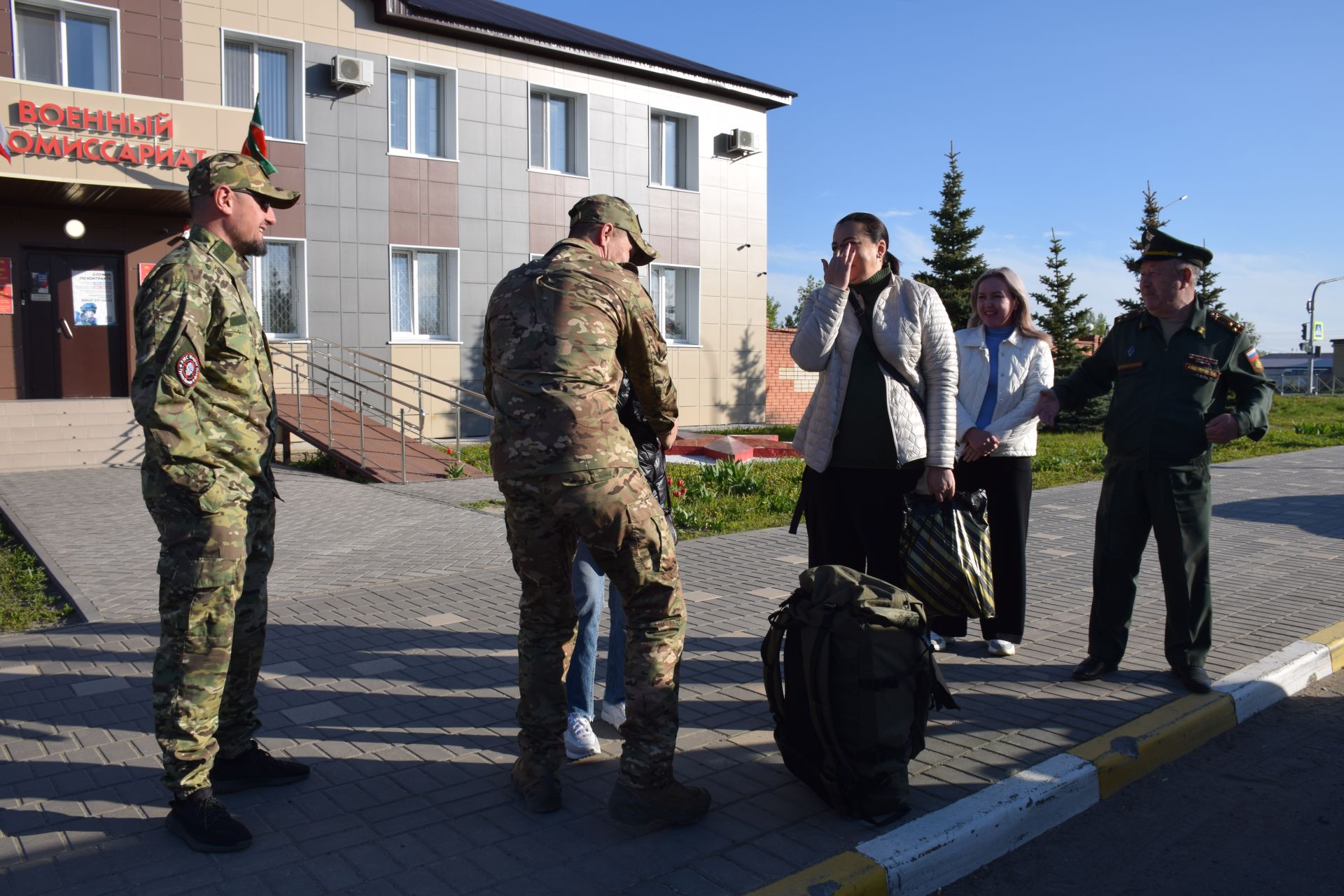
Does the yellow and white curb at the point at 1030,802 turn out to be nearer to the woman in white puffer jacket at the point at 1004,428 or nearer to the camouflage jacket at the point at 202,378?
the woman in white puffer jacket at the point at 1004,428

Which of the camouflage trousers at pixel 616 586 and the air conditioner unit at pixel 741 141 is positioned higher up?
the air conditioner unit at pixel 741 141

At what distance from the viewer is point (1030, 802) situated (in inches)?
146

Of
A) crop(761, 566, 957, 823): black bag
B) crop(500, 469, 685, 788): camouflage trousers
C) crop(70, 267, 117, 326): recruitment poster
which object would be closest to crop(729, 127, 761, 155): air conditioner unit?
crop(70, 267, 117, 326): recruitment poster

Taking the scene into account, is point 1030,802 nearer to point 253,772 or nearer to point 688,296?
point 253,772

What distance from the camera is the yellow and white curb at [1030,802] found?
3.21m

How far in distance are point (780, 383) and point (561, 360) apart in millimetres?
21486

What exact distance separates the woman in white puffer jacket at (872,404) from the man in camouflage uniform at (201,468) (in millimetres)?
2223

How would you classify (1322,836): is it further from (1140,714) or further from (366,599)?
(366,599)

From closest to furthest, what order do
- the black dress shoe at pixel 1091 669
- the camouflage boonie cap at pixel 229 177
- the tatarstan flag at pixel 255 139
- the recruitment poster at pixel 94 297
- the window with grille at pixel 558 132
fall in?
the camouflage boonie cap at pixel 229 177, the black dress shoe at pixel 1091 669, the tatarstan flag at pixel 255 139, the recruitment poster at pixel 94 297, the window with grille at pixel 558 132

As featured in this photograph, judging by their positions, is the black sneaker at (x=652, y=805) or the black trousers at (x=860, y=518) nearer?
the black sneaker at (x=652, y=805)

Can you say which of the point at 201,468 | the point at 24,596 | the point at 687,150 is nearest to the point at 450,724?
the point at 201,468

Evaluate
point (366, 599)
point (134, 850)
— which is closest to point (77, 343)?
point (366, 599)

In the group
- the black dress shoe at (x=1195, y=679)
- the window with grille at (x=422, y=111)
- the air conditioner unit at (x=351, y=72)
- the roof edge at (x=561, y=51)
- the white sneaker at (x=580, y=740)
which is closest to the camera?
the white sneaker at (x=580, y=740)

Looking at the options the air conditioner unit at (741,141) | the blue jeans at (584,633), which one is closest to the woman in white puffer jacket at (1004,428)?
the blue jeans at (584,633)
